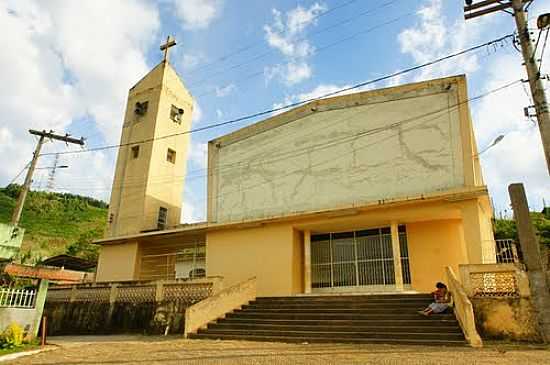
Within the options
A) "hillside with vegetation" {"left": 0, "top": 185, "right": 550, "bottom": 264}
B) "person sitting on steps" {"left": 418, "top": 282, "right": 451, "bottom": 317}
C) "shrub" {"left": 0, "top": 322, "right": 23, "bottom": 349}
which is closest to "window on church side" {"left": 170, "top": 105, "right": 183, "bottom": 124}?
"shrub" {"left": 0, "top": 322, "right": 23, "bottom": 349}

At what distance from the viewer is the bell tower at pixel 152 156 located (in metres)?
17.7

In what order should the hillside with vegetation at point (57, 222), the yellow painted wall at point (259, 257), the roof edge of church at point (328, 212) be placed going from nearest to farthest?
the roof edge of church at point (328, 212) → the yellow painted wall at point (259, 257) → the hillside with vegetation at point (57, 222)

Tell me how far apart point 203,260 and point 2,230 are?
28.6 ft

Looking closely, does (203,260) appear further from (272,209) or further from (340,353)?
(340,353)

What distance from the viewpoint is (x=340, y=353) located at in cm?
698

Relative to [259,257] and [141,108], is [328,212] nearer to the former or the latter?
[259,257]

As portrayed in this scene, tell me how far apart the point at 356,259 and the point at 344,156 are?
364cm

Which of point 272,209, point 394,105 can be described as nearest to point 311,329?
point 272,209

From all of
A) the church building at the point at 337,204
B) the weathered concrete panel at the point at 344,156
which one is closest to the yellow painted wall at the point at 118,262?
the church building at the point at 337,204

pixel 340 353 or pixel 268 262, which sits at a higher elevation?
pixel 268 262

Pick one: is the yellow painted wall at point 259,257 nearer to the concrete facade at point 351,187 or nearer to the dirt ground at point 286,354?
the concrete facade at point 351,187

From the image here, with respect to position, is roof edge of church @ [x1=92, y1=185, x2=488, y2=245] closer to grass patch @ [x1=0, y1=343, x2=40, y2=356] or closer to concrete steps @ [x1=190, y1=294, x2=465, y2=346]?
concrete steps @ [x1=190, y1=294, x2=465, y2=346]

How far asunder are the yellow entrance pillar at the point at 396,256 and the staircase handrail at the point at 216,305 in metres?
4.63

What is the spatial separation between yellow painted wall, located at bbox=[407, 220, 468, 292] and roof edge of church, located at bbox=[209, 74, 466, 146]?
15.0ft
